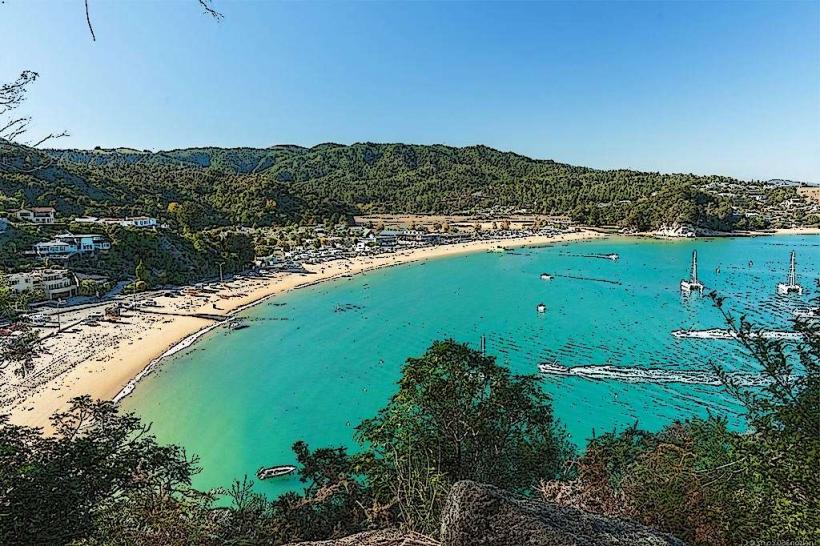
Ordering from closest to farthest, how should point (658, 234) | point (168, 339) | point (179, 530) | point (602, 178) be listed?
point (179, 530), point (168, 339), point (658, 234), point (602, 178)

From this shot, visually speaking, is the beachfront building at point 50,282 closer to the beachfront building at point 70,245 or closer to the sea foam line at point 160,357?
the beachfront building at point 70,245

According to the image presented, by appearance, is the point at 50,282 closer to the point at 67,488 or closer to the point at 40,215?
the point at 40,215

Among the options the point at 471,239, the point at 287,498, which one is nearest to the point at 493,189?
the point at 471,239

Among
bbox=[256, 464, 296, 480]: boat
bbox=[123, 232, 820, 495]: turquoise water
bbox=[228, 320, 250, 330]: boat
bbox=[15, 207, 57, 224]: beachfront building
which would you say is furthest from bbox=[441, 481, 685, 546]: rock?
bbox=[15, 207, 57, 224]: beachfront building

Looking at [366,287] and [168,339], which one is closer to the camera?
[168,339]

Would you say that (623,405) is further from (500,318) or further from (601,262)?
(601,262)
